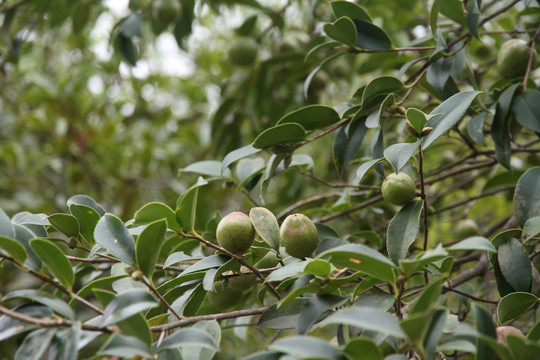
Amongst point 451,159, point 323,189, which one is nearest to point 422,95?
point 451,159

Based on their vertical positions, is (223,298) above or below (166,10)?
below

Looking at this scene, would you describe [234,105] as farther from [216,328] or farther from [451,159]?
[216,328]

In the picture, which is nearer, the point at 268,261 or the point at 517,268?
the point at 517,268

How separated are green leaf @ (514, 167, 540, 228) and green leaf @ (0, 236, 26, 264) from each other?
0.72 m

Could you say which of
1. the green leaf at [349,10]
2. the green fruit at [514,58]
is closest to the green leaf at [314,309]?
the green leaf at [349,10]

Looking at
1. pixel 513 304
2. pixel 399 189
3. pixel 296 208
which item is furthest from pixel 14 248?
pixel 296 208

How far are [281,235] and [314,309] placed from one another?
14 centimetres

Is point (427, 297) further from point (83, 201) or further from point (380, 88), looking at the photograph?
point (83, 201)

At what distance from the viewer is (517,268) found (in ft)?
2.55

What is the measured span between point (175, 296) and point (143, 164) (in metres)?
1.80

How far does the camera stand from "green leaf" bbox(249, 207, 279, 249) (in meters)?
0.78

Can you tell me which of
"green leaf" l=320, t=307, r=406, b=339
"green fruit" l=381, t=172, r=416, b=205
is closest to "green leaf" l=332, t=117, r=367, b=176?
"green fruit" l=381, t=172, r=416, b=205

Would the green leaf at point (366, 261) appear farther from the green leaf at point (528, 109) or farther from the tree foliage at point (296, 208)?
the green leaf at point (528, 109)

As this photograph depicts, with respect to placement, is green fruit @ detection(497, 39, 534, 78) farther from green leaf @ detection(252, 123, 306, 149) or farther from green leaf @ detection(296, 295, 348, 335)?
green leaf @ detection(296, 295, 348, 335)
